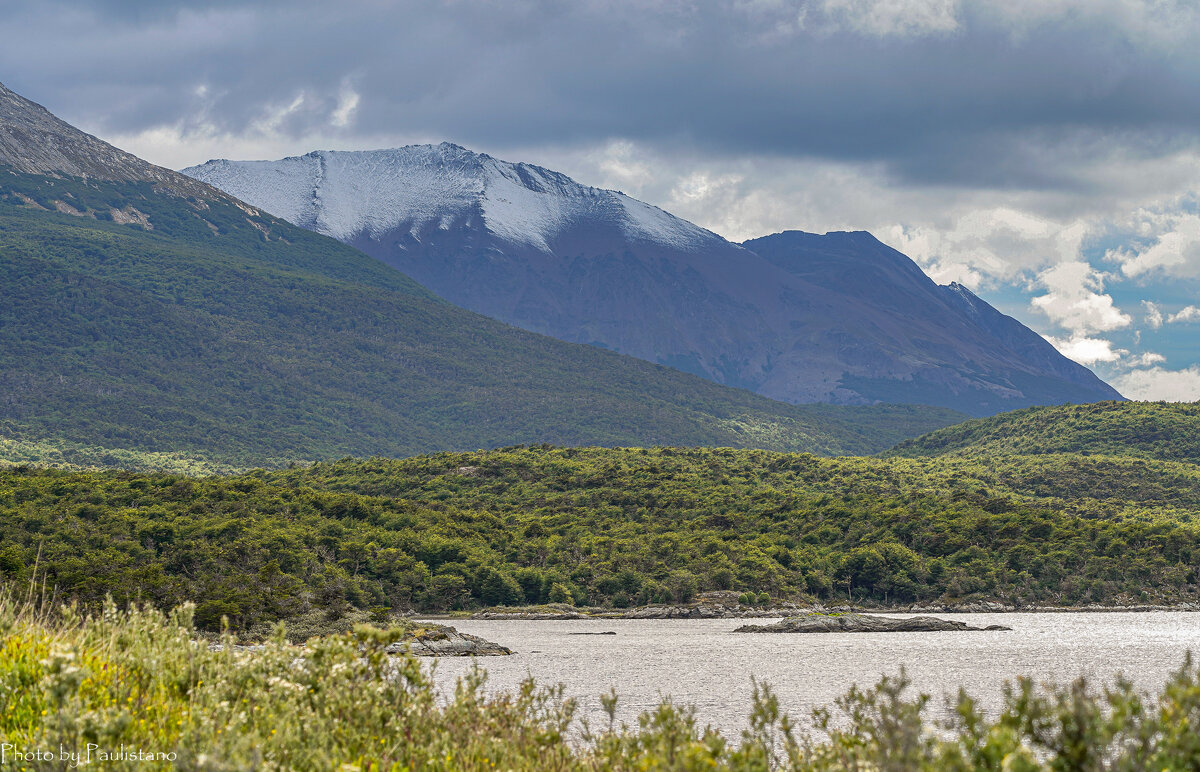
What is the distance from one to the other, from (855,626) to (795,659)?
1197 inches

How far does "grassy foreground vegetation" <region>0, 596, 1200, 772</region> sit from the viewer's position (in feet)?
35.1

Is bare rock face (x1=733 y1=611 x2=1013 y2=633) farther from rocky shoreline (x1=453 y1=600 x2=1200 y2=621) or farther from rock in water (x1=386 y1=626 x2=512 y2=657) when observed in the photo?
rock in water (x1=386 y1=626 x2=512 y2=657)

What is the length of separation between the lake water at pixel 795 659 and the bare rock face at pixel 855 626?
3.37 meters

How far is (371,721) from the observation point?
Answer: 50.6 ft

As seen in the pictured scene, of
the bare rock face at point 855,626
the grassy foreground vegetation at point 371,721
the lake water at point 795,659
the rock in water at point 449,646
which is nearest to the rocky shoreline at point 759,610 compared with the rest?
the lake water at point 795,659

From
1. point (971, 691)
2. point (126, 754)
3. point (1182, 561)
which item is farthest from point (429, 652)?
point (1182, 561)

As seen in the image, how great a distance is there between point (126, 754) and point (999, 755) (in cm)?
1013

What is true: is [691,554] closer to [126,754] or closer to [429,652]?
[429,652]

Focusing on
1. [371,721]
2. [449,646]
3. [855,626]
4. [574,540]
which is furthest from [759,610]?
[371,721]

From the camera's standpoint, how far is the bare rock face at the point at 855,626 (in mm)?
98875

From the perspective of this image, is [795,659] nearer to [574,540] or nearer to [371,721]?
[371,721]

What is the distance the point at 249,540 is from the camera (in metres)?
105

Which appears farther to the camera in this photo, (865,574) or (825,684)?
(865,574)

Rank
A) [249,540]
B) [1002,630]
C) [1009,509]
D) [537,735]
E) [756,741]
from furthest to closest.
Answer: [1009,509], [249,540], [1002,630], [537,735], [756,741]
